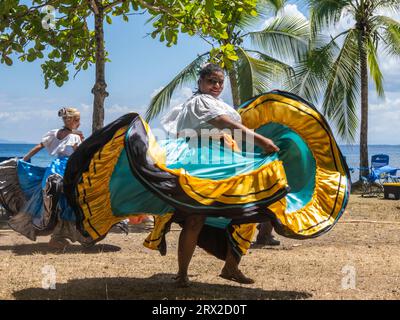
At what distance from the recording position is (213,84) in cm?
425

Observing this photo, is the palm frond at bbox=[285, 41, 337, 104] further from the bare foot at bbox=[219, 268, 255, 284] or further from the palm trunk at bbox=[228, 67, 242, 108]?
the bare foot at bbox=[219, 268, 255, 284]

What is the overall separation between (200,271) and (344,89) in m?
12.7

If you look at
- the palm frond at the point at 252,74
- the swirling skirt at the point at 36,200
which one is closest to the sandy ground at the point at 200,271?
the swirling skirt at the point at 36,200

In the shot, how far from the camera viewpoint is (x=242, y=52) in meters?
15.5

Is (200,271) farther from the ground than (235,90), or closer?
closer

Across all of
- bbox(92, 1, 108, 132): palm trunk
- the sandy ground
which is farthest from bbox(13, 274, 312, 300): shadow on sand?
bbox(92, 1, 108, 132): palm trunk

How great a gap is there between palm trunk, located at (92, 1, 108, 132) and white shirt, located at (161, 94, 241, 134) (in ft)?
16.1

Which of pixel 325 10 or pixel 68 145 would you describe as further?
pixel 325 10

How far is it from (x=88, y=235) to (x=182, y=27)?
16.7 ft

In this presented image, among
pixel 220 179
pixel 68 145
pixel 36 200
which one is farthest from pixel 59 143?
pixel 220 179

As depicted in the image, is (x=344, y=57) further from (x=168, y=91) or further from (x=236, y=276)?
(x=236, y=276)

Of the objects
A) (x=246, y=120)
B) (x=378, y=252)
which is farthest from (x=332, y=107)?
(x=246, y=120)

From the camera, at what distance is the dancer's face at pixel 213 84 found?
4.25m
